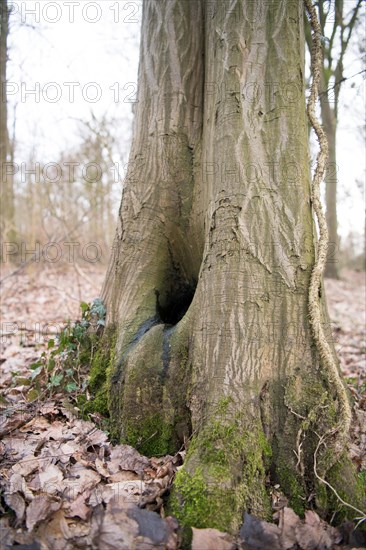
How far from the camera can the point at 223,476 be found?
5.42ft

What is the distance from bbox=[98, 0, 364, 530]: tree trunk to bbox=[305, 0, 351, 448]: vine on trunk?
49 mm

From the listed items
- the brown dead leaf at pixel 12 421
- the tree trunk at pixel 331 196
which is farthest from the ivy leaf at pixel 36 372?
the tree trunk at pixel 331 196

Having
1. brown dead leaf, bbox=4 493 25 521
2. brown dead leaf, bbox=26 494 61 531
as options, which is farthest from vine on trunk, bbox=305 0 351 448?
brown dead leaf, bbox=4 493 25 521

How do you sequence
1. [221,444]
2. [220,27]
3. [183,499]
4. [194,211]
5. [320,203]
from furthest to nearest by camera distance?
1. [194,211]
2. [220,27]
3. [320,203]
4. [221,444]
5. [183,499]

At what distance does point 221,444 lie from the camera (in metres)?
1.74

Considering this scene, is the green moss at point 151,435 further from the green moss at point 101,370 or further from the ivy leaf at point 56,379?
the ivy leaf at point 56,379

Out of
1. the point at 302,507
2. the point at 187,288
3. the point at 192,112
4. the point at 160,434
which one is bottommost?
the point at 302,507

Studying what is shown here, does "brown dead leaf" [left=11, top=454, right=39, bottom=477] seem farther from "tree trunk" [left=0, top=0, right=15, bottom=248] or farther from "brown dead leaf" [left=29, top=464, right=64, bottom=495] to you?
"tree trunk" [left=0, top=0, right=15, bottom=248]

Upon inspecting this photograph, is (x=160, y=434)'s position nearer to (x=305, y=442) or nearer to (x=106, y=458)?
(x=106, y=458)

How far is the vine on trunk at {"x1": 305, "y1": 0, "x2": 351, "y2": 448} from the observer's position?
1815mm

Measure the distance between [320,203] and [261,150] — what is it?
43 cm

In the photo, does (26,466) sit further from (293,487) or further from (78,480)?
(293,487)

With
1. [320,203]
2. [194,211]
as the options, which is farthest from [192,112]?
[320,203]

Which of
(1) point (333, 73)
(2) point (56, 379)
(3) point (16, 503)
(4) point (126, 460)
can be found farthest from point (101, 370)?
(1) point (333, 73)
